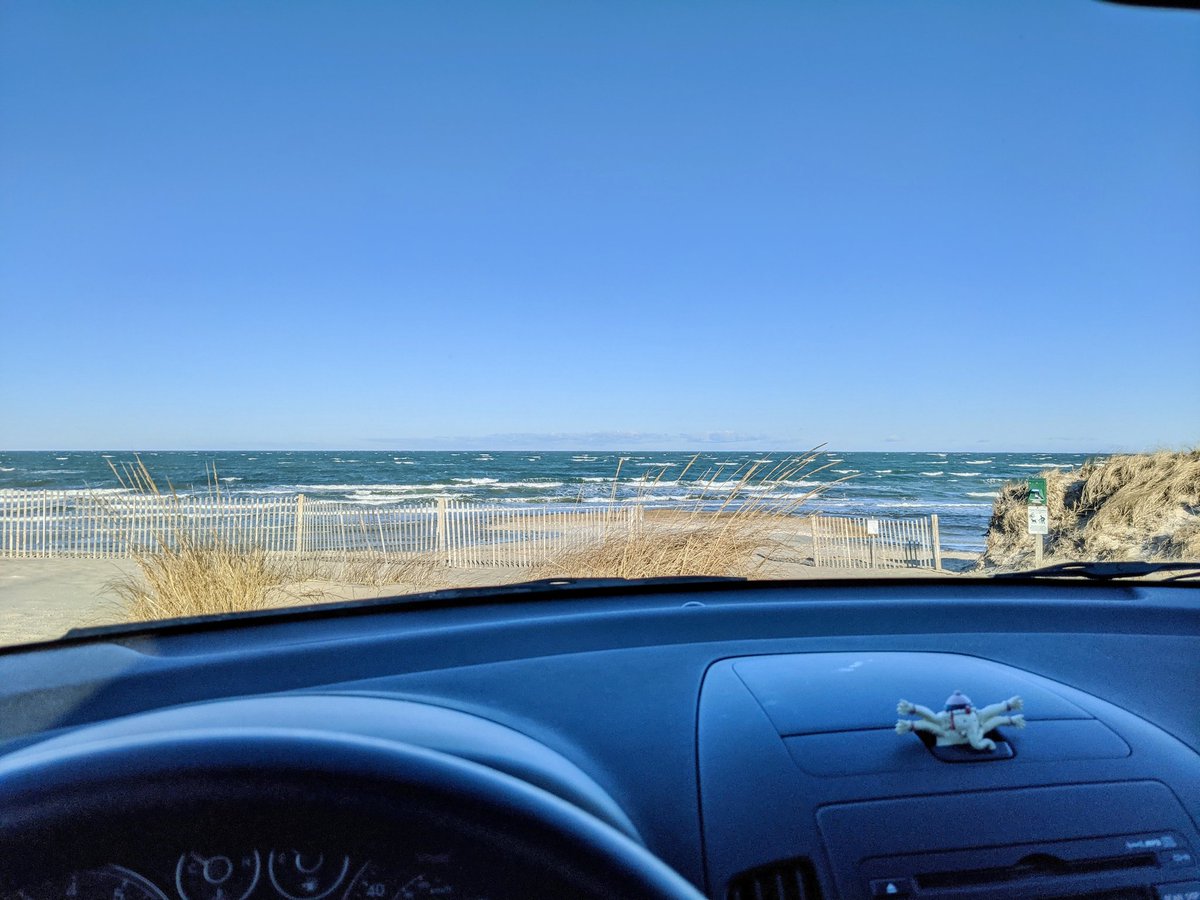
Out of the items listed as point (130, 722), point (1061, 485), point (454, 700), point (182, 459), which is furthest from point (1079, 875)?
point (1061, 485)

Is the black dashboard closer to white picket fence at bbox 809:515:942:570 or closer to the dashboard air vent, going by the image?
the dashboard air vent

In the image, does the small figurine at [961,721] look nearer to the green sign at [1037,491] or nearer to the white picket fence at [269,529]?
the green sign at [1037,491]

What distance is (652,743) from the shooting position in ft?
4.81

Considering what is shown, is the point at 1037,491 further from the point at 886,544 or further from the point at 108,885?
the point at 886,544

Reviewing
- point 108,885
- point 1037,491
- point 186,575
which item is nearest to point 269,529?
point 186,575

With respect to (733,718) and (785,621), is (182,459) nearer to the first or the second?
(785,621)

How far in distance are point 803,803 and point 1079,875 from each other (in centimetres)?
44

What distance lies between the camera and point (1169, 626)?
2234 mm

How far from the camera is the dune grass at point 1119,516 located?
27.2 feet

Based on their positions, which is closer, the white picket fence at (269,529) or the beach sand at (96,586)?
the beach sand at (96,586)

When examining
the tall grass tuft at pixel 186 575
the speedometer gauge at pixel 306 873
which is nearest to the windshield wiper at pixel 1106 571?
the speedometer gauge at pixel 306 873

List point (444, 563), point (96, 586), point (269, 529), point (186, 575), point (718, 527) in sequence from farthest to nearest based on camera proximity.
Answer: point (444, 563) → point (269, 529) → point (718, 527) → point (96, 586) → point (186, 575)

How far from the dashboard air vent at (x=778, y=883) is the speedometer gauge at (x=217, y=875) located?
74cm

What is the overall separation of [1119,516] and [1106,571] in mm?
8288
